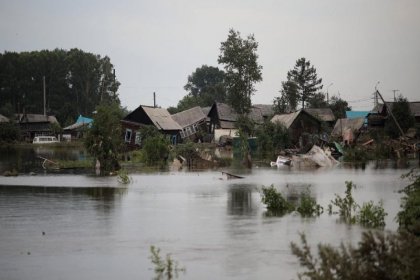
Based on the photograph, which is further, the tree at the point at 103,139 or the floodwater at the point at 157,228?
the tree at the point at 103,139

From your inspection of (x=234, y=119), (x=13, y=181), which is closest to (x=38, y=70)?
(x=234, y=119)

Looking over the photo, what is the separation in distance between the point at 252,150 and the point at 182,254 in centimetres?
5354

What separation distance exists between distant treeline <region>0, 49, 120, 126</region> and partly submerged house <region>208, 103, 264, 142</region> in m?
33.9

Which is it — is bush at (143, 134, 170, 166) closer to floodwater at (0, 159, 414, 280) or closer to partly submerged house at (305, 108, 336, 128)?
floodwater at (0, 159, 414, 280)

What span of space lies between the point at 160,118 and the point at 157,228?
57177mm

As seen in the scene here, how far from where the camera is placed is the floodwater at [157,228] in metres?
14.1

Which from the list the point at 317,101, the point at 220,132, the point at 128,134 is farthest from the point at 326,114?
the point at 128,134

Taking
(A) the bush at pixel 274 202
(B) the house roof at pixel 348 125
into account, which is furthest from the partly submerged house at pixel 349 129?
(A) the bush at pixel 274 202

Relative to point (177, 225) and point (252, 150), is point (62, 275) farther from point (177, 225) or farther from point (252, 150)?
point (252, 150)

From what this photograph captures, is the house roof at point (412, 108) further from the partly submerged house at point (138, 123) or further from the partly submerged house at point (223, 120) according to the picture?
the partly submerged house at point (138, 123)

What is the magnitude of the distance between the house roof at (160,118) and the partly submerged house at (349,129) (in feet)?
61.2

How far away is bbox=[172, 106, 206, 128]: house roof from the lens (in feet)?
284

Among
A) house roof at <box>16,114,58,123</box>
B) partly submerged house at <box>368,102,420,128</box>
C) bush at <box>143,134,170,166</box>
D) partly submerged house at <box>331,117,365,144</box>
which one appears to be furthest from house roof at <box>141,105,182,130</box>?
house roof at <box>16,114,58,123</box>

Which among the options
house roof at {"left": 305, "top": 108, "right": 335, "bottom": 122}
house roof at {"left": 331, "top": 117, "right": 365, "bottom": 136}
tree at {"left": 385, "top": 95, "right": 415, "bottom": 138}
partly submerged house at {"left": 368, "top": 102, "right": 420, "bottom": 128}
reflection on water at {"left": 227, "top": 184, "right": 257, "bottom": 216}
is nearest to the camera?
reflection on water at {"left": 227, "top": 184, "right": 257, "bottom": 216}
